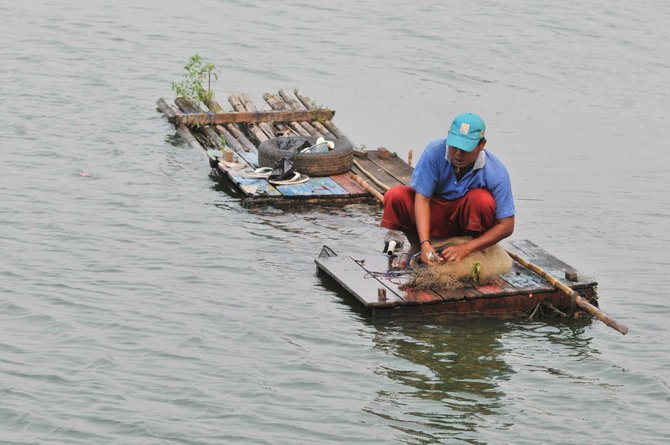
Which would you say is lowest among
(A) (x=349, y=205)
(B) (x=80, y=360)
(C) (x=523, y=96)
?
(B) (x=80, y=360)

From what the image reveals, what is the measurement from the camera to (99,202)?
34.8ft

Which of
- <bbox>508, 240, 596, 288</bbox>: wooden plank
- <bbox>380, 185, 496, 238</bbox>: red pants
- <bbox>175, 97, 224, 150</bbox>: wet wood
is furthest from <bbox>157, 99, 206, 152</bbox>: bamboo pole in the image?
<bbox>508, 240, 596, 288</bbox>: wooden plank

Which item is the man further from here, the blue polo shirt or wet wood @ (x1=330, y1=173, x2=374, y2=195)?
wet wood @ (x1=330, y1=173, x2=374, y2=195)

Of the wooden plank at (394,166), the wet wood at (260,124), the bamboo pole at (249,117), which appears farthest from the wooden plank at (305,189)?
the bamboo pole at (249,117)

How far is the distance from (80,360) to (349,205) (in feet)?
13.1

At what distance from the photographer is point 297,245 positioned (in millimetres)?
9594

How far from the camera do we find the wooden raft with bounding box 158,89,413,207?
1055 centimetres

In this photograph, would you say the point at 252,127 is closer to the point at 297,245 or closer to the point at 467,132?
the point at 297,245

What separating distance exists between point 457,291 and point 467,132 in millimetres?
1158

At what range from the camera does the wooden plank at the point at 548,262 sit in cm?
835

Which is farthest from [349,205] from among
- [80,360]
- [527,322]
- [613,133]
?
[613,133]

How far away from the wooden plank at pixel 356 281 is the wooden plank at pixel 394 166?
2.61 m

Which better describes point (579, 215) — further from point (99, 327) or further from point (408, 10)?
point (408, 10)

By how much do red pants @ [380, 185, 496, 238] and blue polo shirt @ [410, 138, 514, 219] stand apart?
0.20 feet
